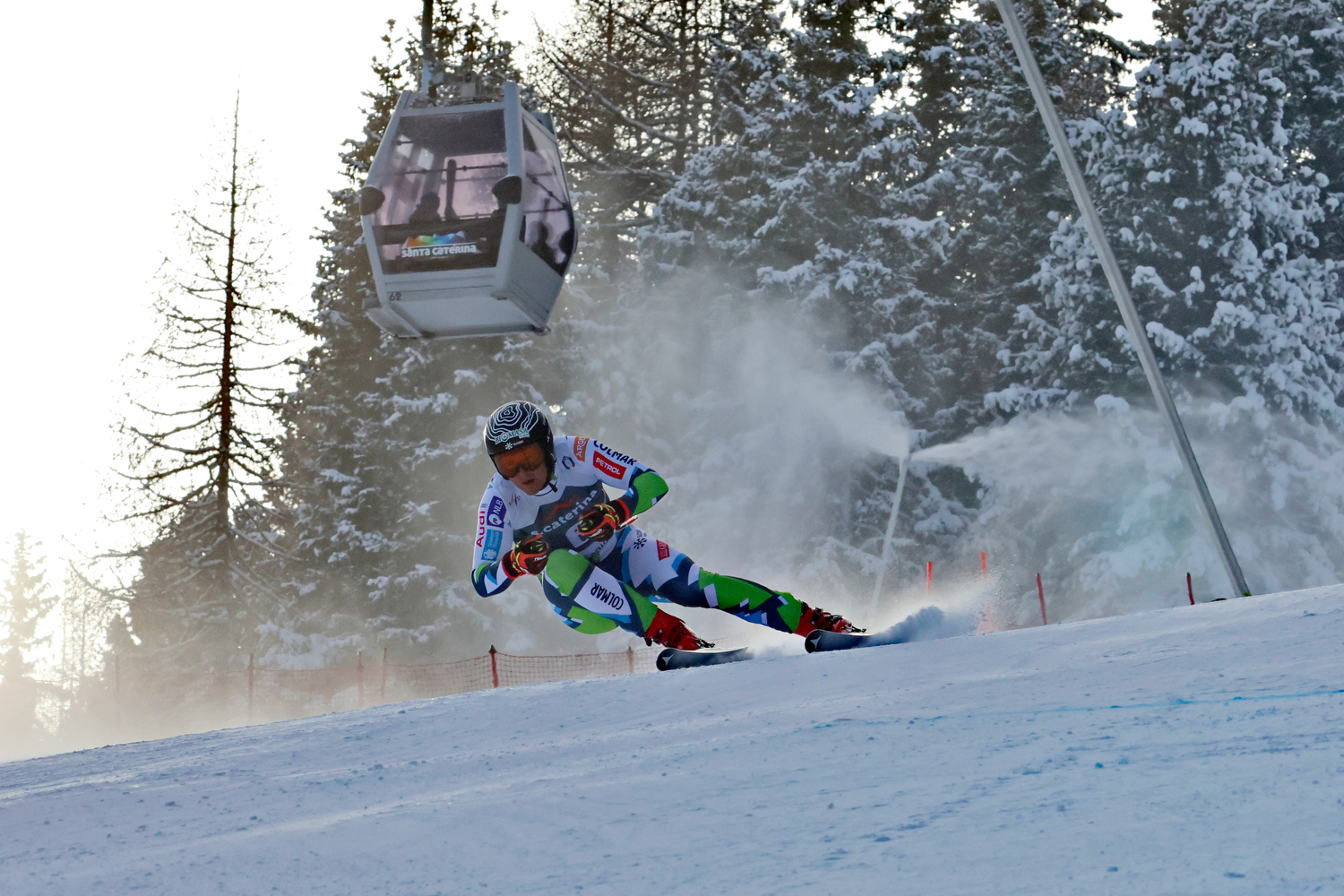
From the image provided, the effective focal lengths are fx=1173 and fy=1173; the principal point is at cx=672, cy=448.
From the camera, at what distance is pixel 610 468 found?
6820 millimetres

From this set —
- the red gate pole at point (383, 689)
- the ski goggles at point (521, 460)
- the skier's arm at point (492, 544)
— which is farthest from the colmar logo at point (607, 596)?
the red gate pole at point (383, 689)

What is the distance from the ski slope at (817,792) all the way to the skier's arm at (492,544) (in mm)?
1886

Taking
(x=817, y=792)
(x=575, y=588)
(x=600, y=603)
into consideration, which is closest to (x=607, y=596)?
(x=600, y=603)

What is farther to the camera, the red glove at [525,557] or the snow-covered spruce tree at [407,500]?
the snow-covered spruce tree at [407,500]

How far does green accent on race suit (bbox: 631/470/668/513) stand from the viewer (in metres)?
6.66

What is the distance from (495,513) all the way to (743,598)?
1521mm

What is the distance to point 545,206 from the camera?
42.5 feet

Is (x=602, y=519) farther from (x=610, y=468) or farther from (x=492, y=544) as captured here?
(x=492, y=544)

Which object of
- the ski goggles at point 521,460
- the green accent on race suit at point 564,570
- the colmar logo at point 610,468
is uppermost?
the ski goggles at point 521,460

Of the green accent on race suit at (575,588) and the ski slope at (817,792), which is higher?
the green accent on race suit at (575,588)

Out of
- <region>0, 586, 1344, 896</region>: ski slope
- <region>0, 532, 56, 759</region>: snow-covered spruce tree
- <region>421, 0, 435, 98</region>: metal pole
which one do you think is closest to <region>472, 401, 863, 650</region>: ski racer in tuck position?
<region>0, 586, 1344, 896</region>: ski slope

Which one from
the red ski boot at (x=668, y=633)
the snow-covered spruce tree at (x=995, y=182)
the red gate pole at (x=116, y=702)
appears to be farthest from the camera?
the snow-covered spruce tree at (x=995, y=182)

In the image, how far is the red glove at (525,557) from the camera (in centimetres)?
648

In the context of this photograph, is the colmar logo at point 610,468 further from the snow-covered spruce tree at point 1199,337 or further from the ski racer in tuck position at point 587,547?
the snow-covered spruce tree at point 1199,337
